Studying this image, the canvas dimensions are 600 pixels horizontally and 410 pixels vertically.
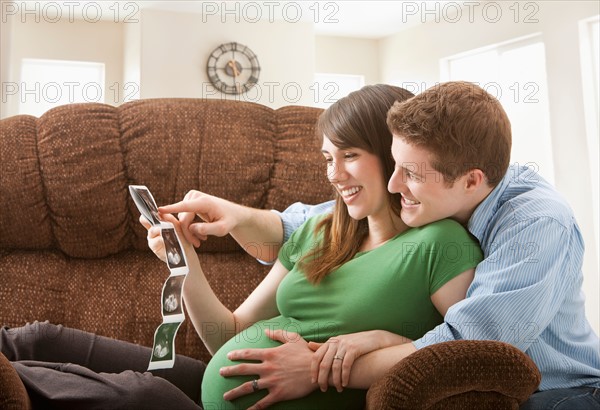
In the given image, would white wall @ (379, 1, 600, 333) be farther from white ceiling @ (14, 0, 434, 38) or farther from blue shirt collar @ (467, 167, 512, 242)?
blue shirt collar @ (467, 167, 512, 242)

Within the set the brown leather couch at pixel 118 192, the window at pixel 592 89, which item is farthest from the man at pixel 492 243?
the window at pixel 592 89

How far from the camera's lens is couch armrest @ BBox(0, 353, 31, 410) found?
45.3 inches

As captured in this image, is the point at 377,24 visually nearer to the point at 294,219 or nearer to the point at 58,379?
the point at 294,219

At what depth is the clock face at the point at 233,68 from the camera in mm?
6645

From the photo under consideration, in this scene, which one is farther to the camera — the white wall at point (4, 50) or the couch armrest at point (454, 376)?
the white wall at point (4, 50)

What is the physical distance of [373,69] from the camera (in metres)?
8.17

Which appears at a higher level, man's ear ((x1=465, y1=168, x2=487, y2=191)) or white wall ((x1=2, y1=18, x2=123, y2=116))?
white wall ((x1=2, y1=18, x2=123, y2=116))

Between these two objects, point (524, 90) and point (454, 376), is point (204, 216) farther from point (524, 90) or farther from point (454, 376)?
point (524, 90)

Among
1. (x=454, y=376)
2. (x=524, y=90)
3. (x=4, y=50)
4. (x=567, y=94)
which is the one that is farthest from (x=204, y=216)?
(x=524, y=90)

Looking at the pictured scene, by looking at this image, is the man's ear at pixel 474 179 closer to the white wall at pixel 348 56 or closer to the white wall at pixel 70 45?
the white wall at pixel 70 45

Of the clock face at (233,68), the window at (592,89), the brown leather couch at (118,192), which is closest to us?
the brown leather couch at (118,192)

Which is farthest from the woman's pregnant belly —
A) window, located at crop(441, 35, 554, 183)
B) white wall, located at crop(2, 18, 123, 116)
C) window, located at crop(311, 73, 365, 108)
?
window, located at crop(311, 73, 365, 108)

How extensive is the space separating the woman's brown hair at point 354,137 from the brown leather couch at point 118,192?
1.77ft

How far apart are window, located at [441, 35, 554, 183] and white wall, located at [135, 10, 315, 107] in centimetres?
176
